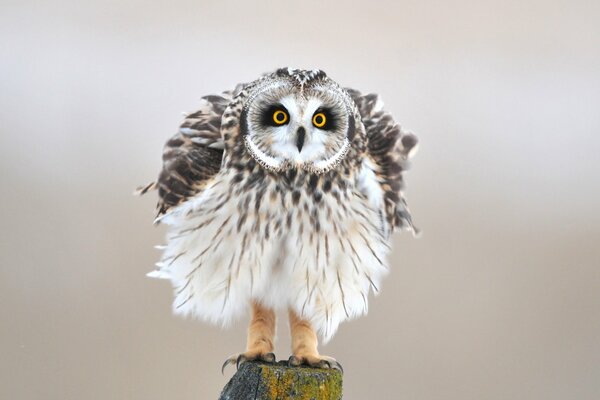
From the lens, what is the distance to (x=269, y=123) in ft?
7.36

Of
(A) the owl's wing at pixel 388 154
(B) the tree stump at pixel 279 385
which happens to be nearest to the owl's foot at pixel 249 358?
(B) the tree stump at pixel 279 385

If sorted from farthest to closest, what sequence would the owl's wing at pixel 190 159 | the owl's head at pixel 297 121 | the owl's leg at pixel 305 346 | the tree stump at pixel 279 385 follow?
the owl's wing at pixel 190 159, the owl's leg at pixel 305 346, the owl's head at pixel 297 121, the tree stump at pixel 279 385

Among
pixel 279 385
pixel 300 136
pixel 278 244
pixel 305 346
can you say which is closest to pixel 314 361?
pixel 305 346

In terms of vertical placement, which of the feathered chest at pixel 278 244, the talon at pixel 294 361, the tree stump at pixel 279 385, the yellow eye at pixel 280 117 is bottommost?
the tree stump at pixel 279 385

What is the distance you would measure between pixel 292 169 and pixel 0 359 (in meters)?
3.16

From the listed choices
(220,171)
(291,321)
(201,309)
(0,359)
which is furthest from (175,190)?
(0,359)

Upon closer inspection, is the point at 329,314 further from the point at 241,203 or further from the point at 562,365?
the point at 562,365

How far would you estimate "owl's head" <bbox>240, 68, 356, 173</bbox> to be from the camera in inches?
85.4

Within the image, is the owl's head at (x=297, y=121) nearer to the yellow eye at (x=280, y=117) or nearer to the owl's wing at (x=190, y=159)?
the yellow eye at (x=280, y=117)

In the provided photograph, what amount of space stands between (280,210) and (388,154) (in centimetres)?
44

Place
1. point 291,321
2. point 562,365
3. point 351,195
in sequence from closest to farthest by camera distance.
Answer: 1. point 351,195
2. point 291,321
3. point 562,365

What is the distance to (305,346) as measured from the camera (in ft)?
8.09

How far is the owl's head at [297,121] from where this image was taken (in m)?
2.17

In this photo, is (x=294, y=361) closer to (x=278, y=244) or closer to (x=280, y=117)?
(x=278, y=244)
